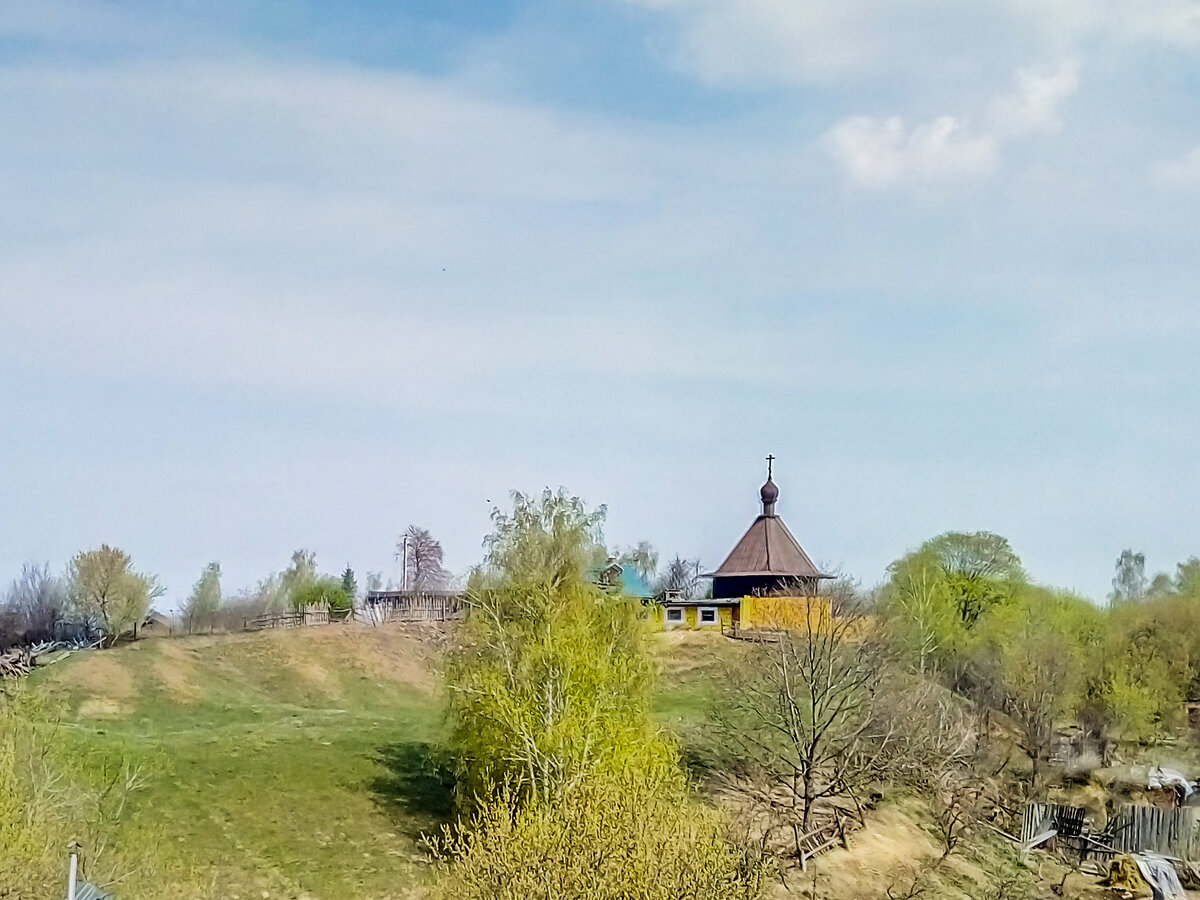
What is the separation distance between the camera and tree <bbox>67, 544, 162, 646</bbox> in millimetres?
57531

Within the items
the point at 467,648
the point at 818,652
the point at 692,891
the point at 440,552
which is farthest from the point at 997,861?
the point at 440,552

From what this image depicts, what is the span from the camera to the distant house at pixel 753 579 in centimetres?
5919

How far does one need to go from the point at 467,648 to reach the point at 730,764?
34.2ft

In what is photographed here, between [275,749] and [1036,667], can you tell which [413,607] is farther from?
[1036,667]

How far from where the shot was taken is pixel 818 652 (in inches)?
1421

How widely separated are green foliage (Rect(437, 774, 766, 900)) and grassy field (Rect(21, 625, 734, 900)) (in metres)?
8.80

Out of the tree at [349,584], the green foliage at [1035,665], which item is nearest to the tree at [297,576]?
the tree at [349,584]

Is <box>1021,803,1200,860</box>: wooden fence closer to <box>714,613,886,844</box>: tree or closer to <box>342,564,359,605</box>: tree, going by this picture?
<box>714,613,886,844</box>: tree

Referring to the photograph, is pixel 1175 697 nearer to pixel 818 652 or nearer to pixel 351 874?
pixel 818 652

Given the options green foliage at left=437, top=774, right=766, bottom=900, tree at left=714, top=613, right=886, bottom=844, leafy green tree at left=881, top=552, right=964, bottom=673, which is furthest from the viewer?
leafy green tree at left=881, top=552, right=964, bottom=673

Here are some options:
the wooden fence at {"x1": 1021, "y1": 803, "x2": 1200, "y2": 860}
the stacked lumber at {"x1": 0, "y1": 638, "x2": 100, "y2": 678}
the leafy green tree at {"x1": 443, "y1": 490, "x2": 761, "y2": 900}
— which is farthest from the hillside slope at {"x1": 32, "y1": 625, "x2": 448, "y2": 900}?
the wooden fence at {"x1": 1021, "y1": 803, "x2": 1200, "y2": 860}

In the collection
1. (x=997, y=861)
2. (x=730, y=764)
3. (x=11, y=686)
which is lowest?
(x=997, y=861)

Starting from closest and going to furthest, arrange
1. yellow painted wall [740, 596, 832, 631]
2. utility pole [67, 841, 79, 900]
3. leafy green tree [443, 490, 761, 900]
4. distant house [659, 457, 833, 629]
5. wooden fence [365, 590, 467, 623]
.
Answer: utility pole [67, 841, 79, 900] → leafy green tree [443, 490, 761, 900] → yellow painted wall [740, 596, 832, 631] → distant house [659, 457, 833, 629] → wooden fence [365, 590, 467, 623]

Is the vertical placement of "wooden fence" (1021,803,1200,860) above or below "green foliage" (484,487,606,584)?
below
